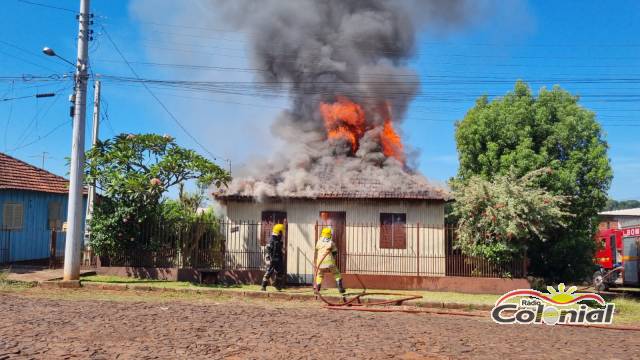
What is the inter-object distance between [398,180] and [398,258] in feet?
10.7

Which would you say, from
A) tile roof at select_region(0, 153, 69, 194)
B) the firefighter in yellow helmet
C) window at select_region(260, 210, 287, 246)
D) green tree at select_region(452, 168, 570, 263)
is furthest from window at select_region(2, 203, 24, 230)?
green tree at select_region(452, 168, 570, 263)

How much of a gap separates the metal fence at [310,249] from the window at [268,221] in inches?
1.3

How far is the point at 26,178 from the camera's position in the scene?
20719 millimetres

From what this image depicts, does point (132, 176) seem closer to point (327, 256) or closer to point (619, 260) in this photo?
point (327, 256)

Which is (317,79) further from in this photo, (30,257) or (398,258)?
(30,257)

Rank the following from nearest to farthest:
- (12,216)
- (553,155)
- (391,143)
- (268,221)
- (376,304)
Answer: (376,304) → (268,221) → (553,155) → (12,216) → (391,143)

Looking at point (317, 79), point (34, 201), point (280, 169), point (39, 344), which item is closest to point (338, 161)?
point (280, 169)

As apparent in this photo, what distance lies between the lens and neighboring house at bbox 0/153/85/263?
18.7 metres

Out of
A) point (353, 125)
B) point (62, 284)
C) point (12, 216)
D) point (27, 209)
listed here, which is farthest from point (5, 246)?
point (353, 125)

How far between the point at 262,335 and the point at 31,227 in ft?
52.6

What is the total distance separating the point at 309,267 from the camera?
16016 millimetres

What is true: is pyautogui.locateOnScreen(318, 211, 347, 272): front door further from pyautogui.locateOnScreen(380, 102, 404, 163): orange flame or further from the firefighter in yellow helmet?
pyautogui.locateOnScreen(380, 102, 404, 163): orange flame

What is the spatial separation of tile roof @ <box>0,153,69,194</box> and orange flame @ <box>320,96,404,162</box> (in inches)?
486

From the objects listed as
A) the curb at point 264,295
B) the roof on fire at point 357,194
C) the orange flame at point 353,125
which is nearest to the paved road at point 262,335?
the curb at point 264,295
